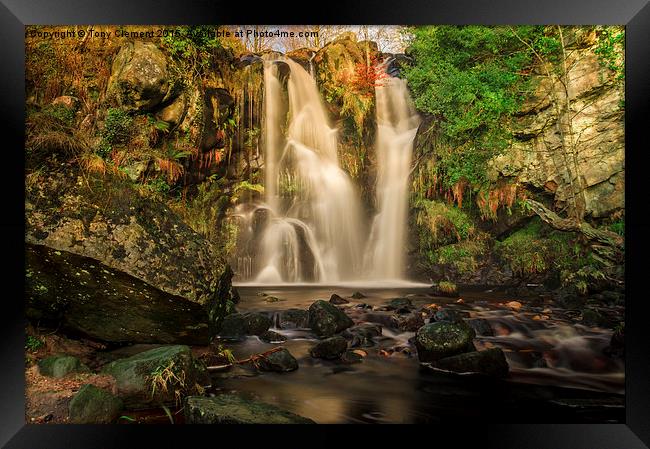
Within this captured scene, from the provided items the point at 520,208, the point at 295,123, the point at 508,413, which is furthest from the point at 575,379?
the point at 295,123

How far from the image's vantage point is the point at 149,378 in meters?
2.90

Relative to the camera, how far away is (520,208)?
438cm

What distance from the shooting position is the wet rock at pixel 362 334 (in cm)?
375

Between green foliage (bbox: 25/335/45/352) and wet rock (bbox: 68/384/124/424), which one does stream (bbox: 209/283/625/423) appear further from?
green foliage (bbox: 25/335/45/352)

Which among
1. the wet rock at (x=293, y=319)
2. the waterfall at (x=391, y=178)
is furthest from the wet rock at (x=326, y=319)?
the waterfall at (x=391, y=178)

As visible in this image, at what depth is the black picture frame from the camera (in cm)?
306

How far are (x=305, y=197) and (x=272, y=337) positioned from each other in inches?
80.6

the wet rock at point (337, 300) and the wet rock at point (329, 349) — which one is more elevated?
the wet rock at point (337, 300)

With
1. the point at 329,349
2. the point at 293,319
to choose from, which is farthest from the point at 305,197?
the point at 329,349

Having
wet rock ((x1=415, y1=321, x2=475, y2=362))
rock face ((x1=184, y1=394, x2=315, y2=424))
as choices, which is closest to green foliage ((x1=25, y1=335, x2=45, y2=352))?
rock face ((x1=184, y1=394, x2=315, y2=424))

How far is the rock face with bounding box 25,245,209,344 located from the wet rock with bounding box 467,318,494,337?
2.67 m

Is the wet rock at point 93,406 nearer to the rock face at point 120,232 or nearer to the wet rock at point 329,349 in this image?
the rock face at point 120,232

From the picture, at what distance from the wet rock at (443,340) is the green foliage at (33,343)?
354cm
